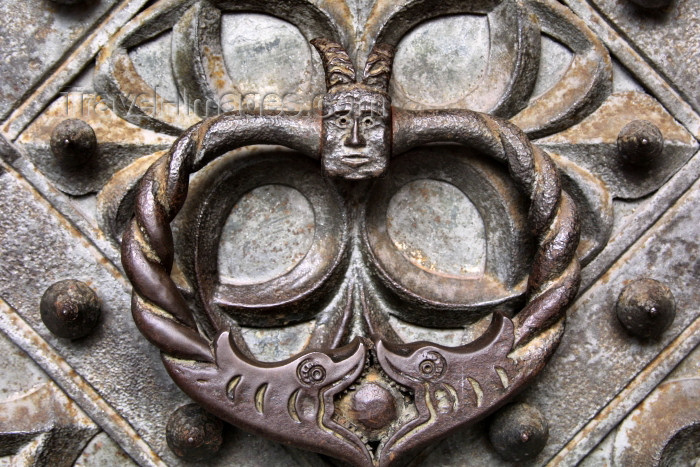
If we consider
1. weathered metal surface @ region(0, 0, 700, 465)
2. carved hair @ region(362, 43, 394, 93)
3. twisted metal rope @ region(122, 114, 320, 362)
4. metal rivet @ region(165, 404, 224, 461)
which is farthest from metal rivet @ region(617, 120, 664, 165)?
metal rivet @ region(165, 404, 224, 461)

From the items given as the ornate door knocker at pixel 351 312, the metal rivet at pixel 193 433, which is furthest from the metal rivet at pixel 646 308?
the metal rivet at pixel 193 433

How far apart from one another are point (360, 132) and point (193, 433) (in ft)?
2.13

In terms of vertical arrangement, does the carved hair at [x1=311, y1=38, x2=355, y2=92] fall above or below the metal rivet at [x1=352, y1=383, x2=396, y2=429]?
above

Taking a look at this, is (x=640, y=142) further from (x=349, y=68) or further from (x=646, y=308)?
(x=349, y=68)

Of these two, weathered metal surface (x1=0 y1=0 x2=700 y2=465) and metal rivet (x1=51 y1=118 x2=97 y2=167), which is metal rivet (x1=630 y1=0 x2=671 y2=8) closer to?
weathered metal surface (x1=0 y1=0 x2=700 y2=465)

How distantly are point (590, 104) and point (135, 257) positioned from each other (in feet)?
3.15

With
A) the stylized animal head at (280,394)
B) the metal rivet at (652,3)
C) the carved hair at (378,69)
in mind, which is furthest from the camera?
the metal rivet at (652,3)

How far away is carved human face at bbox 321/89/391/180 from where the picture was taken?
1521mm

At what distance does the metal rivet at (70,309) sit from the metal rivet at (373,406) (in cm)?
54

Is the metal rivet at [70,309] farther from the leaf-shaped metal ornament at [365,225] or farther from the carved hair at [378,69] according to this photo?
the carved hair at [378,69]

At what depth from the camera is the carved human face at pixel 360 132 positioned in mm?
1521

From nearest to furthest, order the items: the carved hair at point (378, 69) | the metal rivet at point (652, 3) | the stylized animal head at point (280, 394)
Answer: the stylized animal head at point (280, 394) → the carved hair at point (378, 69) → the metal rivet at point (652, 3)

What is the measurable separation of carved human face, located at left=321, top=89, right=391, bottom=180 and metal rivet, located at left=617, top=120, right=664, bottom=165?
499 mm

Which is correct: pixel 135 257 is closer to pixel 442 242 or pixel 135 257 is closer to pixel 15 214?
pixel 15 214
